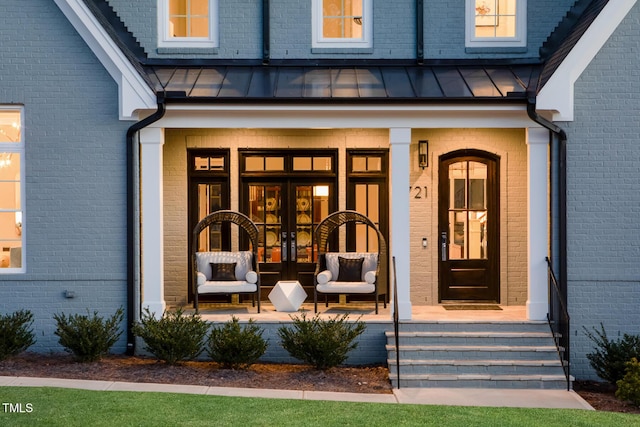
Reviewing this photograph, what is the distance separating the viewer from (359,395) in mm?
9117

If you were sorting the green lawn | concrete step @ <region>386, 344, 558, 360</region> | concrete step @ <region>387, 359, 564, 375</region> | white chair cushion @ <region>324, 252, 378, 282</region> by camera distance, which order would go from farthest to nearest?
white chair cushion @ <region>324, 252, 378, 282</region> → concrete step @ <region>386, 344, 558, 360</region> → concrete step @ <region>387, 359, 564, 375</region> → the green lawn

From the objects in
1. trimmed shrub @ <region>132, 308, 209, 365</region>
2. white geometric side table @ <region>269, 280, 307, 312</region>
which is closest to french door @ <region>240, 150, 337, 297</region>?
white geometric side table @ <region>269, 280, 307, 312</region>

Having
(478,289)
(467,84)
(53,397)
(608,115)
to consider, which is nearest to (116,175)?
(53,397)

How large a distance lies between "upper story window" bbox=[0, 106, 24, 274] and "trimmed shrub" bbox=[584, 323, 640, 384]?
26.0ft

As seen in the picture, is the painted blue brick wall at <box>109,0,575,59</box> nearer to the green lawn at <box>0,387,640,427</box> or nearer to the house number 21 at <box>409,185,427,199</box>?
the house number 21 at <box>409,185,427,199</box>

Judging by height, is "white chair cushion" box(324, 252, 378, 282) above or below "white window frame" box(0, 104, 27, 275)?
below

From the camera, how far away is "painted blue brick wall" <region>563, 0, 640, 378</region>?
10.8 meters

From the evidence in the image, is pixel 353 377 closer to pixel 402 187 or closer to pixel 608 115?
pixel 402 187

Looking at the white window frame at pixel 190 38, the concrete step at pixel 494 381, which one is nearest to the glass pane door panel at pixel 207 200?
the white window frame at pixel 190 38

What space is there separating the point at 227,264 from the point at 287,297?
1179 mm

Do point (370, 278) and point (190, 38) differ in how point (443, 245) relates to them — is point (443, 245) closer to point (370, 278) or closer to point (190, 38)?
point (370, 278)

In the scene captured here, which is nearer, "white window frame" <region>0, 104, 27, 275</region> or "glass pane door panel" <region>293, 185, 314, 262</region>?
"white window frame" <region>0, 104, 27, 275</region>

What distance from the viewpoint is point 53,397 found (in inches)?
324

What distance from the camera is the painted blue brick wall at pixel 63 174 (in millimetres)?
10867
